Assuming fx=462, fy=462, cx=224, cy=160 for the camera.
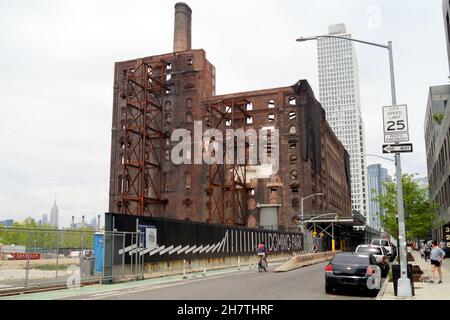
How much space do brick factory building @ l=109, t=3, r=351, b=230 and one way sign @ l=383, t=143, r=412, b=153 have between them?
56.5m

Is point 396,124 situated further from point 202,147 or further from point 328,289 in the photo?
point 202,147

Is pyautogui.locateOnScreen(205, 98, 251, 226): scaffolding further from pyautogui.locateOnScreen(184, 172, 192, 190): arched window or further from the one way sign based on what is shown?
the one way sign

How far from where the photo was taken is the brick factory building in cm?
7806

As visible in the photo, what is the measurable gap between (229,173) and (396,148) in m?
64.0

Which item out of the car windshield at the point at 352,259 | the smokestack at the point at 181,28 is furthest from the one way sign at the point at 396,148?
the smokestack at the point at 181,28

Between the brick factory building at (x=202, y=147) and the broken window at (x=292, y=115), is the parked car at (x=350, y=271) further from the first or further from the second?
the broken window at (x=292, y=115)

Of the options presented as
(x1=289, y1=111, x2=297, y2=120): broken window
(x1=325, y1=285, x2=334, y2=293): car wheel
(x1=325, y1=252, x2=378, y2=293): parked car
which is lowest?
(x1=325, y1=285, x2=334, y2=293): car wheel

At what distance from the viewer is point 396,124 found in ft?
54.9


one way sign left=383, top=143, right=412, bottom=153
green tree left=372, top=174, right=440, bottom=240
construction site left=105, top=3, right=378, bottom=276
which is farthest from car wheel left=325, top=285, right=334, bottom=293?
construction site left=105, top=3, right=378, bottom=276

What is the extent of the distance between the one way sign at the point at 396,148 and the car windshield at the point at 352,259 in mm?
4270

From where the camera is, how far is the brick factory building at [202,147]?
78062 mm
